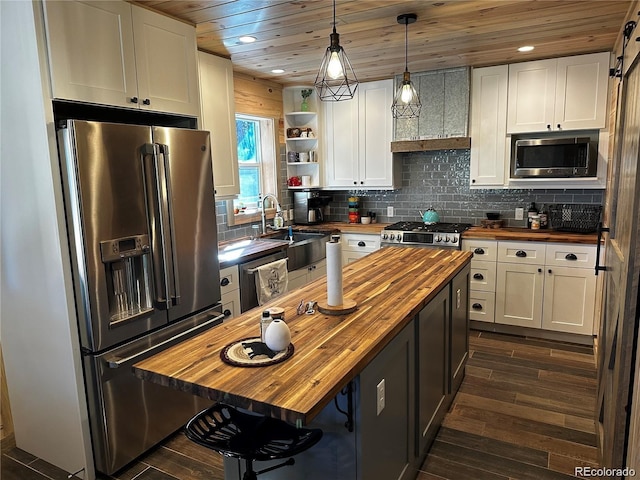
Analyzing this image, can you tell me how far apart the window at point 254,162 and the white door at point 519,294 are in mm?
2529

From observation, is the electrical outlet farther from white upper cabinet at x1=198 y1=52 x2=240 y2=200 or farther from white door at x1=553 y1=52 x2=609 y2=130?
white door at x1=553 y1=52 x2=609 y2=130

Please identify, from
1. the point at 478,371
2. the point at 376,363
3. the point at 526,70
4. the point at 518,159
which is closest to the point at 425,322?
the point at 376,363

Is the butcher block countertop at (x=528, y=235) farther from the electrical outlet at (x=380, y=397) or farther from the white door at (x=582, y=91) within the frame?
the electrical outlet at (x=380, y=397)

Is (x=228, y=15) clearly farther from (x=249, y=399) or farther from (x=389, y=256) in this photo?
(x=249, y=399)

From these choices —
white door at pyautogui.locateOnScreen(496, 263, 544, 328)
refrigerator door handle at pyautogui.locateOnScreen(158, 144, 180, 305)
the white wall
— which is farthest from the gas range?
the white wall

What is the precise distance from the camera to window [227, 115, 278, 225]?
4.58 m

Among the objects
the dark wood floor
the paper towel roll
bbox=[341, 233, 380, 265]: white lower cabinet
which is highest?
the paper towel roll

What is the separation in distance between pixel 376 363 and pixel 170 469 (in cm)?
150

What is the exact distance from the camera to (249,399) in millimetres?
Result: 1281

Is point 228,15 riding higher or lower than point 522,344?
higher

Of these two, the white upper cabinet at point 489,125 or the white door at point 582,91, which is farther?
the white upper cabinet at point 489,125

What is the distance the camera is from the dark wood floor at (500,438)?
2.36m

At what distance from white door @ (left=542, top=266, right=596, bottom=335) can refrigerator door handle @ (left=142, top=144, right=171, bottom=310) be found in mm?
3249

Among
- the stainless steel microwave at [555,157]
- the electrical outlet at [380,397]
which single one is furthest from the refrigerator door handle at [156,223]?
the stainless steel microwave at [555,157]
